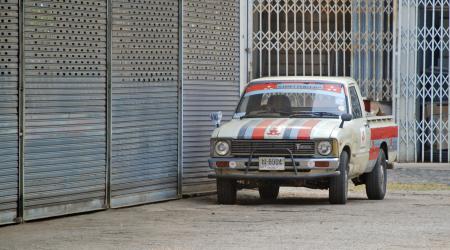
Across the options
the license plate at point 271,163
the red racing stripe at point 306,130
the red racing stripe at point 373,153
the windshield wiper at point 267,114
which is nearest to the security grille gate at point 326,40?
the red racing stripe at point 373,153

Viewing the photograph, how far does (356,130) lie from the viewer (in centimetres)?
1630

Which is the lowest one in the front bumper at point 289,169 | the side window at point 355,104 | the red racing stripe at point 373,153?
the front bumper at point 289,169

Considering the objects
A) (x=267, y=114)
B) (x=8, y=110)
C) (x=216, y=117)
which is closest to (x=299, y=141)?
(x=267, y=114)

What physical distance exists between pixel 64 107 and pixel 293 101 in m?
3.47

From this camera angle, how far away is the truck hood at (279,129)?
15.3 meters

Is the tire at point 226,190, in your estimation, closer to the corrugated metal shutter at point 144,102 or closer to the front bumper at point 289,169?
the front bumper at point 289,169

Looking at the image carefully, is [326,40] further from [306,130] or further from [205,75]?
[306,130]

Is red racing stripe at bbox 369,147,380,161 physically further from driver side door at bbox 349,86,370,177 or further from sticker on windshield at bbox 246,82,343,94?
sticker on windshield at bbox 246,82,343,94

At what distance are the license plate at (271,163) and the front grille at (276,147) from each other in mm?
63

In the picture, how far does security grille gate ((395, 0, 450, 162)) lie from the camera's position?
2247 centimetres

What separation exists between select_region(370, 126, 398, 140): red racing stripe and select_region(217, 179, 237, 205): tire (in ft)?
7.44

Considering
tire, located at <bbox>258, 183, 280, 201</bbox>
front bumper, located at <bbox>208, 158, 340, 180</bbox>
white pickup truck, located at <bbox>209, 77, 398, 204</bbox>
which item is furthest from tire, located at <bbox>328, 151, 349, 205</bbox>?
tire, located at <bbox>258, 183, 280, 201</bbox>

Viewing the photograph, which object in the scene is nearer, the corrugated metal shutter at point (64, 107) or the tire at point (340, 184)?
the corrugated metal shutter at point (64, 107)

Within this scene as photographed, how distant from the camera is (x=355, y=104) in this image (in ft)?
55.5
